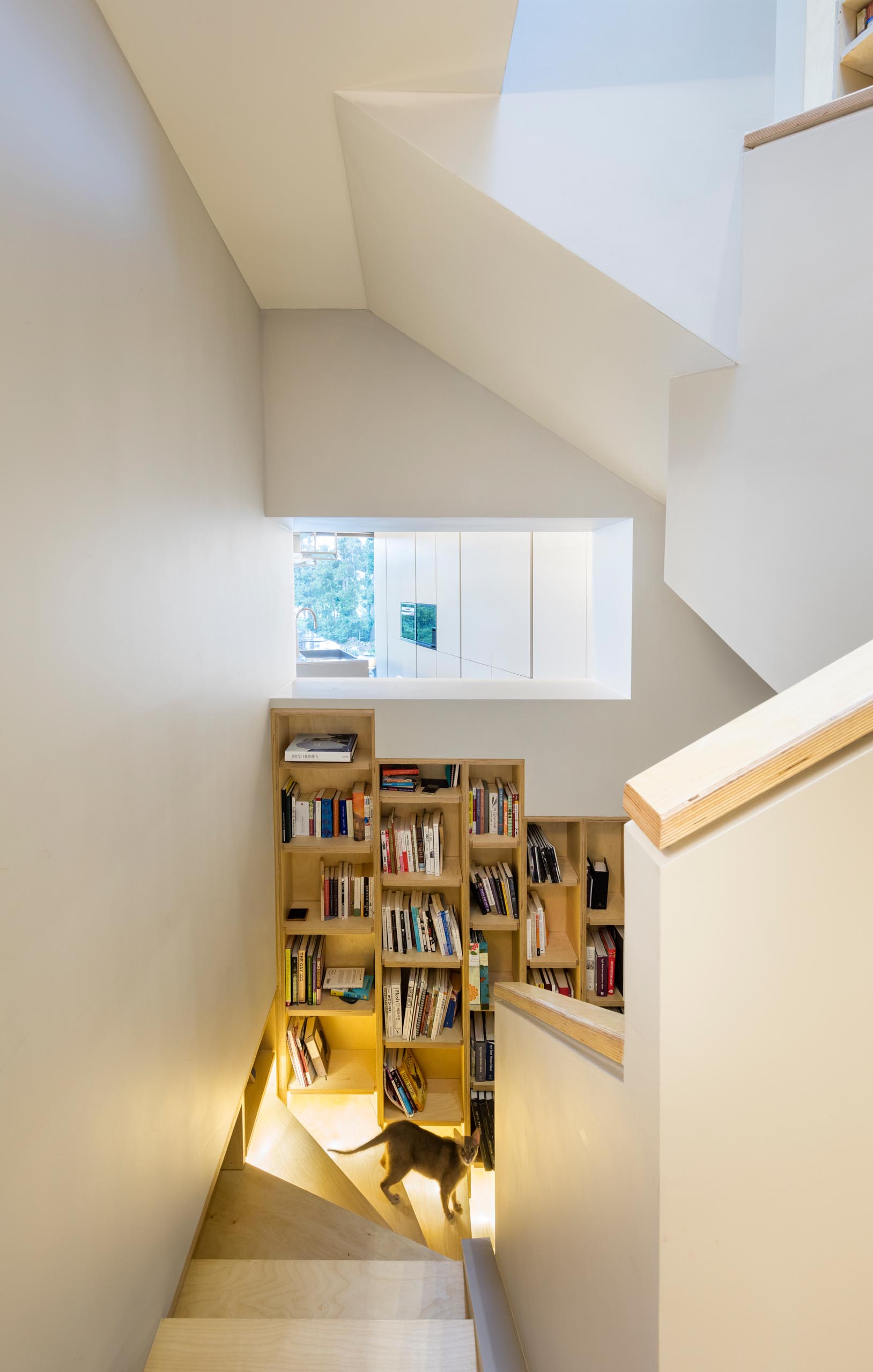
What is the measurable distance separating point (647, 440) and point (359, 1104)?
124 inches

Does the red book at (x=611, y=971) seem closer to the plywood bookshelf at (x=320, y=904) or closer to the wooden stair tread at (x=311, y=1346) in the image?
the plywood bookshelf at (x=320, y=904)

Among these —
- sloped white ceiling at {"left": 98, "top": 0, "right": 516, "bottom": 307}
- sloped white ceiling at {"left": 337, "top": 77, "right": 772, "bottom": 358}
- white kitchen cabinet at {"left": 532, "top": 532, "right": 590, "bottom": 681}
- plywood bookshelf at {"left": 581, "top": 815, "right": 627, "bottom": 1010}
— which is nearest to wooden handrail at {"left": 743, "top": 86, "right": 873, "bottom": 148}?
sloped white ceiling at {"left": 337, "top": 77, "right": 772, "bottom": 358}

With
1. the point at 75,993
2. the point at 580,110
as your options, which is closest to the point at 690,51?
the point at 580,110

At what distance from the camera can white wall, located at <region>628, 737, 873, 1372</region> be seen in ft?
1.94

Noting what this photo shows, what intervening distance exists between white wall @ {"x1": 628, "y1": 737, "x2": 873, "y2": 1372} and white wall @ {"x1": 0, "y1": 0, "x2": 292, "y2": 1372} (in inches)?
36.8

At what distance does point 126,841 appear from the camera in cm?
156

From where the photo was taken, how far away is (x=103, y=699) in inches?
56.1

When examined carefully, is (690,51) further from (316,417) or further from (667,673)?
(667,673)

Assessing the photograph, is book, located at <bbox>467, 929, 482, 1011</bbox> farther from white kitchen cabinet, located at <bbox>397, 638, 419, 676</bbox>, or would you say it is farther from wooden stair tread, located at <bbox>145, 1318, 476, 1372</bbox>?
white kitchen cabinet, located at <bbox>397, 638, 419, 676</bbox>

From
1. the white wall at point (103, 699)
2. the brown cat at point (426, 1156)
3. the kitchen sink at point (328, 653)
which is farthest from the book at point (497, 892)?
the kitchen sink at point (328, 653)

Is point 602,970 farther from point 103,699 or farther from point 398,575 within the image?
point 398,575

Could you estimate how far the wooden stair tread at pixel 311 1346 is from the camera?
5.39 ft

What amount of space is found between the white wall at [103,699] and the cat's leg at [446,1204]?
1.23 meters

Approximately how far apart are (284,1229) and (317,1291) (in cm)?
40
